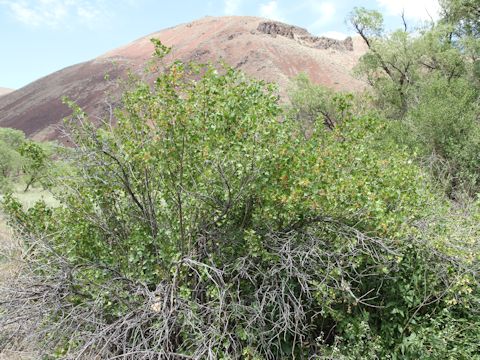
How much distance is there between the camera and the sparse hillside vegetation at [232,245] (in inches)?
198

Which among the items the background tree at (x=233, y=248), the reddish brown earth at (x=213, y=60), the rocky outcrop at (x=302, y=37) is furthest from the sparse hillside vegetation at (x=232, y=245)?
the rocky outcrop at (x=302, y=37)

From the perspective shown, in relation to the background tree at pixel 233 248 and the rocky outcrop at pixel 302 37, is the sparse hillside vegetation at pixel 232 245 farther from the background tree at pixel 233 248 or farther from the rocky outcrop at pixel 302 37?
the rocky outcrop at pixel 302 37

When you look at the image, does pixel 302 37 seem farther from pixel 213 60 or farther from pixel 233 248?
pixel 233 248

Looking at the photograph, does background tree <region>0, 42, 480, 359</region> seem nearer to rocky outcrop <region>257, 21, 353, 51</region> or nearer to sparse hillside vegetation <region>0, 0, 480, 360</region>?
sparse hillside vegetation <region>0, 0, 480, 360</region>

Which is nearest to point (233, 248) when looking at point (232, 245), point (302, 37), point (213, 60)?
point (232, 245)

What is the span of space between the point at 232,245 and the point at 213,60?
71331mm

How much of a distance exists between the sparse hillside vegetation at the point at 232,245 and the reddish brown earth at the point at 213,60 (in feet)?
192

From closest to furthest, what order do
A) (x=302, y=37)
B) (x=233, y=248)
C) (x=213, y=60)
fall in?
(x=233, y=248) < (x=213, y=60) < (x=302, y=37)

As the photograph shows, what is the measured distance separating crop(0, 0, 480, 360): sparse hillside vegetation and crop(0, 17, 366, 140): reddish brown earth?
192 feet

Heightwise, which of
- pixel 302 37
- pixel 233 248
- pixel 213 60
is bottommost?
pixel 302 37

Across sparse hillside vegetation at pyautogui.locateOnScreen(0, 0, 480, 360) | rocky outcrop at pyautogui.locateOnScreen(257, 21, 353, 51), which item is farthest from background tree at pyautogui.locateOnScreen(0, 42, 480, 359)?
rocky outcrop at pyautogui.locateOnScreen(257, 21, 353, 51)

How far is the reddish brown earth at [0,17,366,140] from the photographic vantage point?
71.8 meters

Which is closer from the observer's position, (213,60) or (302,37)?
(213,60)

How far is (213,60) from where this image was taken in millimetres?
73562
